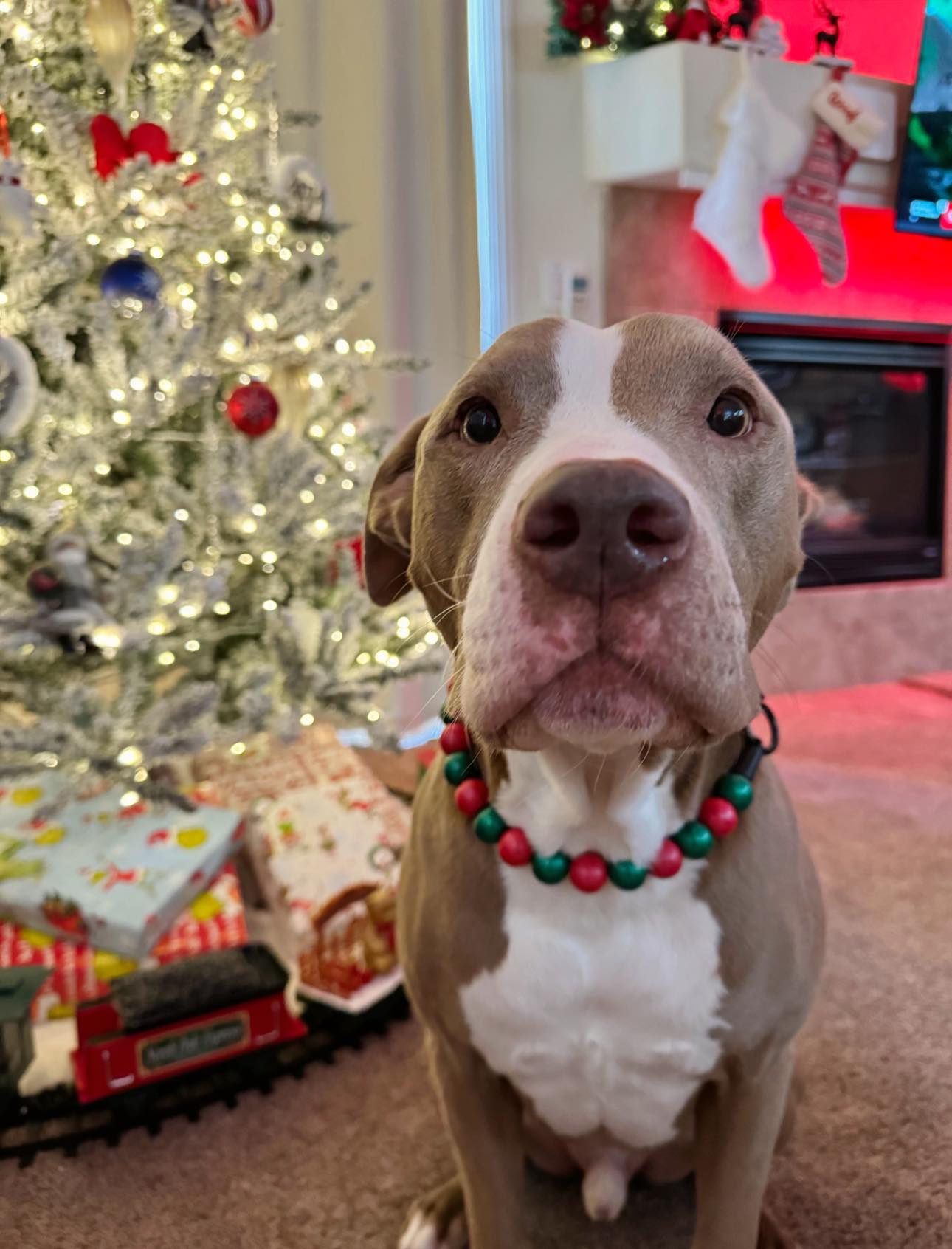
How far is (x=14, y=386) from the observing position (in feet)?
5.28

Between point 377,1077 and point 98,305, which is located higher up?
point 98,305

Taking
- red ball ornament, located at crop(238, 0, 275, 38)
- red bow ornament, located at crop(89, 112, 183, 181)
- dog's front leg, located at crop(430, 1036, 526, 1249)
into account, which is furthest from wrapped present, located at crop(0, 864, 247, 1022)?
red ball ornament, located at crop(238, 0, 275, 38)

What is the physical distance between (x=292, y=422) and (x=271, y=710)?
2.04ft

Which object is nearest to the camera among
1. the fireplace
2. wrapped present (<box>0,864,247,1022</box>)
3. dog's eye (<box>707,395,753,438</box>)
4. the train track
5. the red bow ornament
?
dog's eye (<box>707,395,753,438</box>)

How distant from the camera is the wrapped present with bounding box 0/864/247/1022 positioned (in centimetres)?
152

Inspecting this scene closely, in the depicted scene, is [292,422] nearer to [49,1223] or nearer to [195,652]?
[195,652]

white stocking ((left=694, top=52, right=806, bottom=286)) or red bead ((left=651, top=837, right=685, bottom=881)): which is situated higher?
white stocking ((left=694, top=52, right=806, bottom=286))

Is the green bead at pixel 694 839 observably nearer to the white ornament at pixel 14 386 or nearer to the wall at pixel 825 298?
the white ornament at pixel 14 386

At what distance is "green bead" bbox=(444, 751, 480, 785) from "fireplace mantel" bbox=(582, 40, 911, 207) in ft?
8.19

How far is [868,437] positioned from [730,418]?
318 centimetres

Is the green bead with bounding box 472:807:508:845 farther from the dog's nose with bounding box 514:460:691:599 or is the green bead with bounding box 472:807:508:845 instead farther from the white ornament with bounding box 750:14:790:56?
the white ornament with bounding box 750:14:790:56

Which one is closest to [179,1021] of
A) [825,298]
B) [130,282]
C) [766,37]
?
[130,282]

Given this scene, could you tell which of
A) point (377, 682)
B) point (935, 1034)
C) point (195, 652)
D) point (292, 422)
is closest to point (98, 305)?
point (292, 422)

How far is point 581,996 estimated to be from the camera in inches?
32.4
